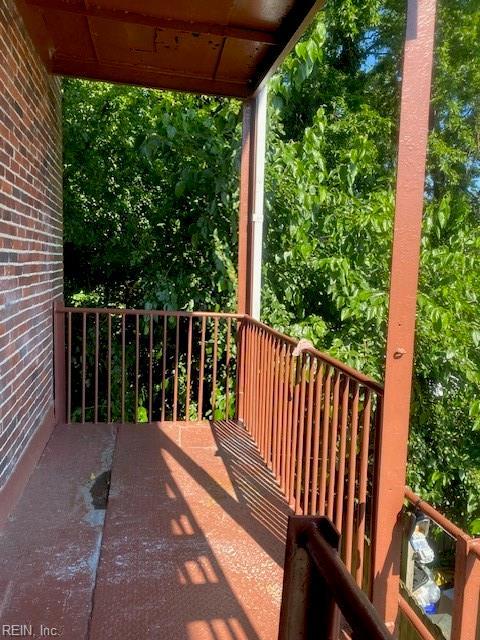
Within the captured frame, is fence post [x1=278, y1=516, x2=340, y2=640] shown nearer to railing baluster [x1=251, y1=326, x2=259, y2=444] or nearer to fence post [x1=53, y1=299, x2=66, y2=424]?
railing baluster [x1=251, y1=326, x2=259, y2=444]

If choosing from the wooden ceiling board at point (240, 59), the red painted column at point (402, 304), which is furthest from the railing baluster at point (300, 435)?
the wooden ceiling board at point (240, 59)

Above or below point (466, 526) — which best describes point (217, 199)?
above

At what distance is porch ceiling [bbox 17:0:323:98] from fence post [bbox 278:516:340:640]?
2.71m

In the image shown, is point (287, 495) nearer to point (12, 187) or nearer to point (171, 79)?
point (12, 187)

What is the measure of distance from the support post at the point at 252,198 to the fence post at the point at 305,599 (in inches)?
135

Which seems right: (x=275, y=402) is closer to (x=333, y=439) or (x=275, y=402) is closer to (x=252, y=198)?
(x=333, y=439)

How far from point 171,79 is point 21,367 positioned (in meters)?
2.50

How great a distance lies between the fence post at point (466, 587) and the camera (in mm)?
1389

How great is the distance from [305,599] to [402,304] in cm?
123

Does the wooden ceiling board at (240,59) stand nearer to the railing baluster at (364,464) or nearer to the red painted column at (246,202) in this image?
the red painted column at (246,202)

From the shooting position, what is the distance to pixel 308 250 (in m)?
4.80

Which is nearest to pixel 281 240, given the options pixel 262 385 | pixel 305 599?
pixel 262 385

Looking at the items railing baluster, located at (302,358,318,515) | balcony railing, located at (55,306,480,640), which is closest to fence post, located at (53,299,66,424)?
balcony railing, located at (55,306,480,640)

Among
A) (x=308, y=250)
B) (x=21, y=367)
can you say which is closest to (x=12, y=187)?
(x=21, y=367)
